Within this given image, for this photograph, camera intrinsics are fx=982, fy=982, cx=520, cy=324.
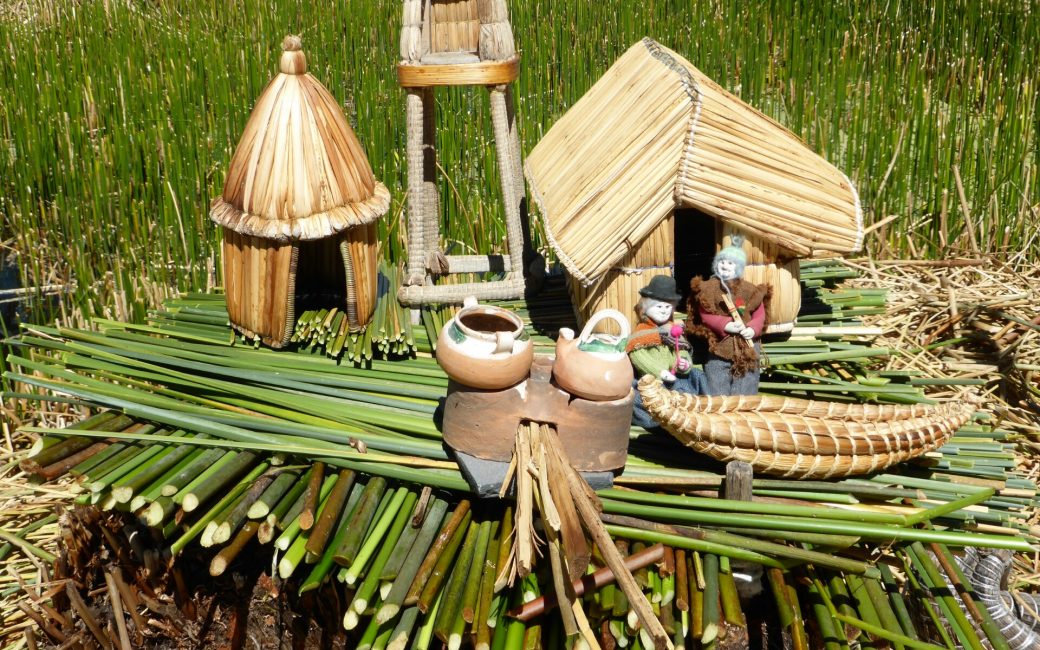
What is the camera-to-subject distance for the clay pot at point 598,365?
233 centimetres

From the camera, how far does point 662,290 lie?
2.74 metres

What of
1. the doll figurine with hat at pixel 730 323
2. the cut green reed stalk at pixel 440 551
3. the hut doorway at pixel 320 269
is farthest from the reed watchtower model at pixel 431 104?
the cut green reed stalk at pixel 440 551

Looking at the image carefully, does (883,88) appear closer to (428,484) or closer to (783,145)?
(783,145)

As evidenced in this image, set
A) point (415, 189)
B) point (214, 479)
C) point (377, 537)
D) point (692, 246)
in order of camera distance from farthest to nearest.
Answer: point (692, 246) < point (415, 189) < point (214, 479) < point (377, 537)

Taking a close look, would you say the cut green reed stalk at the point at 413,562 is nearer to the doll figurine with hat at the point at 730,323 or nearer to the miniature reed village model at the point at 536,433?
the miniature reed village model at the point at 536,433

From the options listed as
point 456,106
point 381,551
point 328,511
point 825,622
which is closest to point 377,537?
point 381,551

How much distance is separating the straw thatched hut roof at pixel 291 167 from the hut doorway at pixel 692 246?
119 centimetres

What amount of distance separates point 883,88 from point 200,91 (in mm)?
3448

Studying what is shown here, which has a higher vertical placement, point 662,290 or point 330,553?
point 662,290

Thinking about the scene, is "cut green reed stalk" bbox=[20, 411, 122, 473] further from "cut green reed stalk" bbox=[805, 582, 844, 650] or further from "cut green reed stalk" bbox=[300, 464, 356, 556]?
"cut green reed stalk" bbox=[805, 582, 844, 650]

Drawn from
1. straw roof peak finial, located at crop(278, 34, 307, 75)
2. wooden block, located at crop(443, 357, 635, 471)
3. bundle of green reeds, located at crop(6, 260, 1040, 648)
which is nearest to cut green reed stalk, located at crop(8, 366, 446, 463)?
bundle of green reeds, located at crop(6, 260, 1040, 648)

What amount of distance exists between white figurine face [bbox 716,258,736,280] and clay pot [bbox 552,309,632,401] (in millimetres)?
535

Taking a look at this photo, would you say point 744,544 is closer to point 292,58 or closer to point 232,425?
point 232,425

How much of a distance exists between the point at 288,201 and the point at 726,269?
50.4 inches
